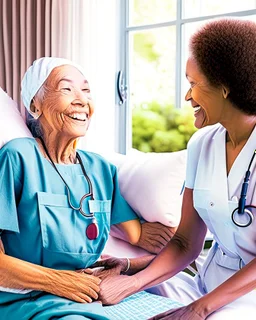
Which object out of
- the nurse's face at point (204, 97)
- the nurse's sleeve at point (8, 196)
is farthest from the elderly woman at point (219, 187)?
the nurse's sleeve at point (8, 196)

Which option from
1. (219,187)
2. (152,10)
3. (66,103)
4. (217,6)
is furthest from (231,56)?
(217,6)

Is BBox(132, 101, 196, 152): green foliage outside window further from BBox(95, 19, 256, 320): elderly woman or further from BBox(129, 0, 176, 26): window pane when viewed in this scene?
BBox(95, 19, 256, 320): elderly woman

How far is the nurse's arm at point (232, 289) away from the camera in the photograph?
4.71 ft

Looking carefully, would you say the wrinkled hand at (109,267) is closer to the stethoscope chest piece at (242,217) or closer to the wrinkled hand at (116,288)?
the wrinkled hand at (116,288)

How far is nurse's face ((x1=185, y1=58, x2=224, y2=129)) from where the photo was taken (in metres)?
1.52

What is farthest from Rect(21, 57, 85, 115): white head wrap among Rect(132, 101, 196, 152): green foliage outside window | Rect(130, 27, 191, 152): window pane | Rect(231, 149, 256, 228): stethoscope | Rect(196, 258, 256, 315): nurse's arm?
Rect(130, 27, 191, 152): window pane

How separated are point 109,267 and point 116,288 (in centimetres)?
11

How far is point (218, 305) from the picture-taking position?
144cm

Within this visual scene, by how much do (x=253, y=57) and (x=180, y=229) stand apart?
0.51 m

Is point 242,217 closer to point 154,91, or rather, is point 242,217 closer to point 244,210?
point 244,210

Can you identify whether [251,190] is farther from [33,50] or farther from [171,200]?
[33,50]

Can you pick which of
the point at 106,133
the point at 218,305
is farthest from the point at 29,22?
the point at 218,305

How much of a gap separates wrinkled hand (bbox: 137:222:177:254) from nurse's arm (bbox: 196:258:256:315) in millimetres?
388

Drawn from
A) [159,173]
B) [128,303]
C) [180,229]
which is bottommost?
[128,303]
